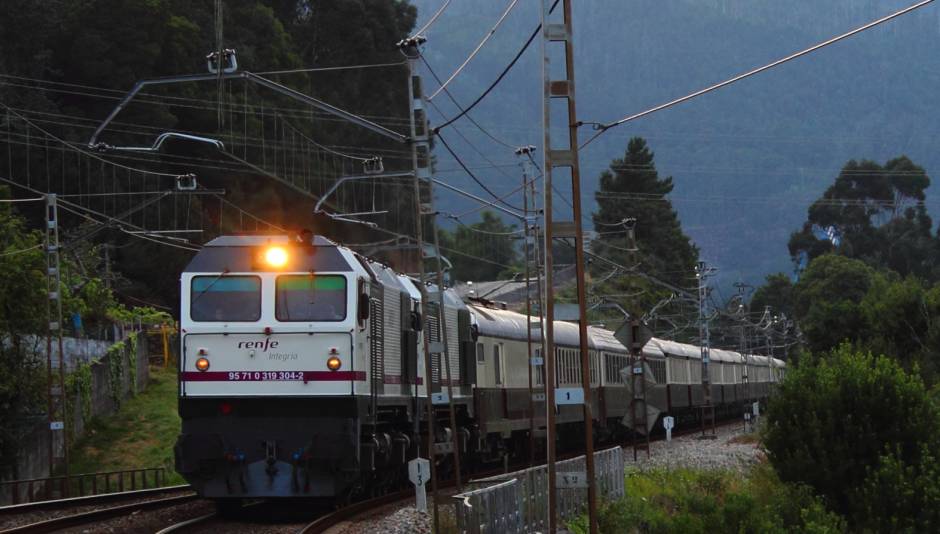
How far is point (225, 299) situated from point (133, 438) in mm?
32289

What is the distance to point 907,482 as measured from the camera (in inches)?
834

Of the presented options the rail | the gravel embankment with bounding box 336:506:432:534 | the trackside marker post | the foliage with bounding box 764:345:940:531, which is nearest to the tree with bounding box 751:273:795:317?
the rail

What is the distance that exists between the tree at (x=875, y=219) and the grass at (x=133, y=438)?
102549 millimetres

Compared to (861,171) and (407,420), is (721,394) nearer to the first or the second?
(407,420)

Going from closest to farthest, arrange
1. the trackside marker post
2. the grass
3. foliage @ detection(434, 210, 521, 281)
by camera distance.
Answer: the trackside marker post
the grass
foliage @ detection(434, 210, 521, 281)

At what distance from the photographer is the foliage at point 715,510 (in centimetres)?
1977

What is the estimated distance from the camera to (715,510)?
20.4m

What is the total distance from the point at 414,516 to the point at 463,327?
7.55 metres

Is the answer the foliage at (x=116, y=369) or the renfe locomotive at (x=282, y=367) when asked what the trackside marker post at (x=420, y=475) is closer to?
the renfe locomotive at (x=282, y=367)

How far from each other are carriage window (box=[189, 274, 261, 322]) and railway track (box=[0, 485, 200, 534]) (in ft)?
11.1

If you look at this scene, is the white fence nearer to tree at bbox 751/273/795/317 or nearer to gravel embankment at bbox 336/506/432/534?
gravel embankment at bbox 336/506/432/534

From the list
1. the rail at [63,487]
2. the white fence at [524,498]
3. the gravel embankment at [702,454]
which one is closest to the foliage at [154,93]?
the rail at [63,487]

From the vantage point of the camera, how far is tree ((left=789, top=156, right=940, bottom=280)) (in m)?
143

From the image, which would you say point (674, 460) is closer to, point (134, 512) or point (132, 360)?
point (134, 512)
